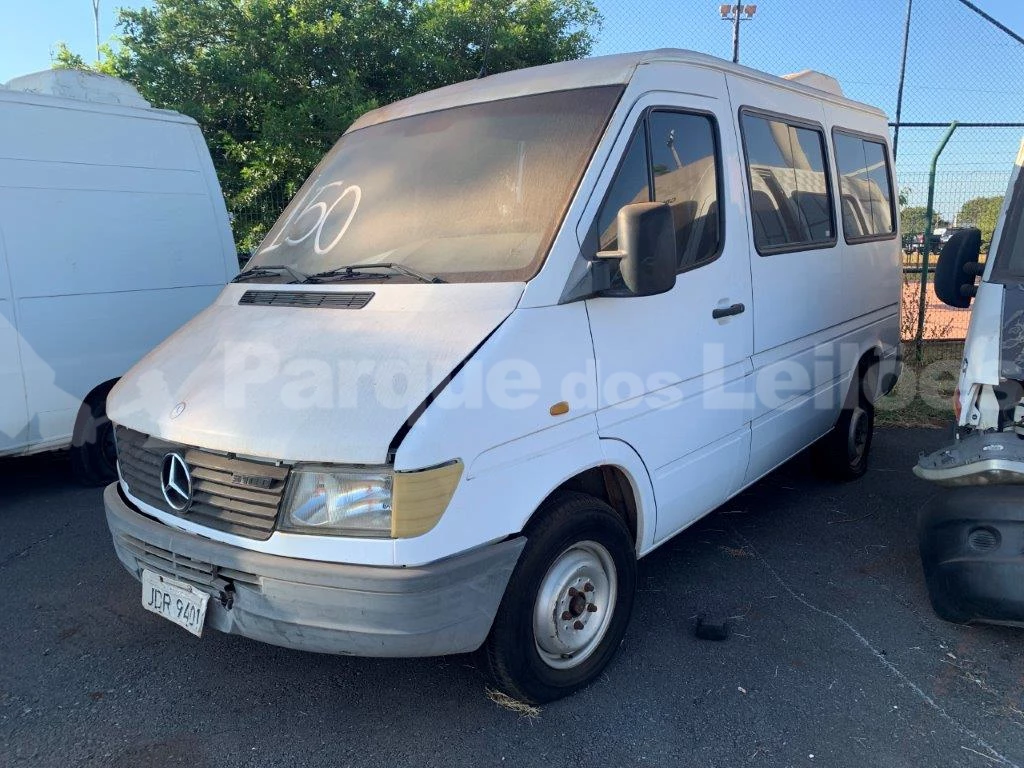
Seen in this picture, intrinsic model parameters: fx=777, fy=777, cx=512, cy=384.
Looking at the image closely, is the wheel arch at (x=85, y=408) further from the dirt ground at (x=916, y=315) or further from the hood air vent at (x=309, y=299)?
the dirt ground at (x=916, y=315)

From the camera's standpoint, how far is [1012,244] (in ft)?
12.8

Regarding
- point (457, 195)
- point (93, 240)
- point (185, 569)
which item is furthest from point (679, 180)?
point (93, 240)

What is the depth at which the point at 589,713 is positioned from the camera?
9.90 feet

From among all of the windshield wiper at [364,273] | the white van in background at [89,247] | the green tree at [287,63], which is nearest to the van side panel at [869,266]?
the windshield wiper at [364,273]

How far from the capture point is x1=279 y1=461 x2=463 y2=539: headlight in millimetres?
2398

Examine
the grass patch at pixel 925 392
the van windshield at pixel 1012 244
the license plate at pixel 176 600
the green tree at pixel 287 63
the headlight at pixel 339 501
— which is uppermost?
the green tree at pixel 287 63

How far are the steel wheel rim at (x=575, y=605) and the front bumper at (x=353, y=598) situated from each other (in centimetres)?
31

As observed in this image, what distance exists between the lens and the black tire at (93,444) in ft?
17.9

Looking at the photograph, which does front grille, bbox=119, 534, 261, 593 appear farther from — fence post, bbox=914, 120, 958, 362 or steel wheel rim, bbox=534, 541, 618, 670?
fence post, bbox=914, 120, 958, 362

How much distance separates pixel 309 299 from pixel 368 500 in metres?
1.08

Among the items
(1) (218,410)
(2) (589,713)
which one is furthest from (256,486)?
(2) (589,713)

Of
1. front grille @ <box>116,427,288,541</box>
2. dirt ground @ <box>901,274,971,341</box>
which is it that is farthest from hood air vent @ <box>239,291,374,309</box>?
dirt ground @ <box>901,274,971,341</box>

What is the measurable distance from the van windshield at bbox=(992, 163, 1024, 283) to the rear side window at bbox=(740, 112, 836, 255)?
957 mm

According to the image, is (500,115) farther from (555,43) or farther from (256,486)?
(555,43)
